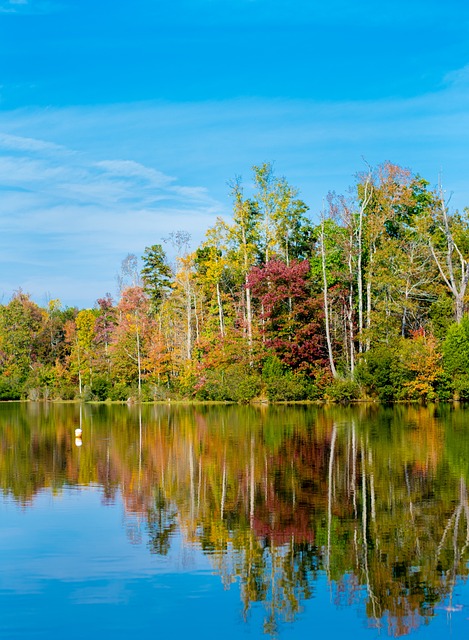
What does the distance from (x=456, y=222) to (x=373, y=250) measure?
5.35 metres

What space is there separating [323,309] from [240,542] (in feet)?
118

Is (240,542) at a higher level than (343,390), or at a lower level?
lower

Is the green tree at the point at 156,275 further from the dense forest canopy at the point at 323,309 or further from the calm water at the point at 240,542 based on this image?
the calm water at the point at 240,542

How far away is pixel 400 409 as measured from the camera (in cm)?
3500

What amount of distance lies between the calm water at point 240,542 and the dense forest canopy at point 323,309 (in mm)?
20704

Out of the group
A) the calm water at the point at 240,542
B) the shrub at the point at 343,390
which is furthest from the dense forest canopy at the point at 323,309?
the calm water at the point at 240,542

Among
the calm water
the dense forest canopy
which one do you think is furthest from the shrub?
the calm water

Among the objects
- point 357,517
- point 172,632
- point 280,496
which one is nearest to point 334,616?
point 172,632

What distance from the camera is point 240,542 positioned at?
10.0 m

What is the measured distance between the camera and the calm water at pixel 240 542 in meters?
7.25

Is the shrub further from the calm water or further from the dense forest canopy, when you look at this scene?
the calm water

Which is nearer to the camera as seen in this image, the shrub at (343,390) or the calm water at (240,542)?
the calm water at (240,542)

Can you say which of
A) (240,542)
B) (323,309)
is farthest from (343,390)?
(240,542)

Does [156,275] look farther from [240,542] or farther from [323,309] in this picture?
[240,542]
